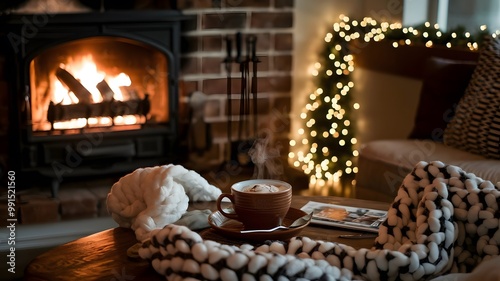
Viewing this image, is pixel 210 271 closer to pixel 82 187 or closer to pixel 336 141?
pixel 82 187

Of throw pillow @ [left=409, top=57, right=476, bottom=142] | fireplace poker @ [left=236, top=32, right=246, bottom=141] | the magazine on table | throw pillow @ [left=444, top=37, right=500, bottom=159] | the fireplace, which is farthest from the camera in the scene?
fireplace poker @ [left=236, top=32, right=246, bottom=141]

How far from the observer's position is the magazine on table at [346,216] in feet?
5.27

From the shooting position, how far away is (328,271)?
47.6 inches

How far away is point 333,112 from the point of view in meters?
3.70

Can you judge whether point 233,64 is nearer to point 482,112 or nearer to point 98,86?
point 98,86

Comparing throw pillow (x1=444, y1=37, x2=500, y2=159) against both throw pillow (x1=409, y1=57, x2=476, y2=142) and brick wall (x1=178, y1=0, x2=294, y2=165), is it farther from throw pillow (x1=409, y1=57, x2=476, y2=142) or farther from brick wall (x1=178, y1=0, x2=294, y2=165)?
brick wall (x1=178, y1=0, x2=294, y2=165)

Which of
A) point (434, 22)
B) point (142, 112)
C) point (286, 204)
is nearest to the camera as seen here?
point (286, 204)

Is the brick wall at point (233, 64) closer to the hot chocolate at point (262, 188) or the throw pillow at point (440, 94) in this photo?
the throw pillow at point (440, 94)

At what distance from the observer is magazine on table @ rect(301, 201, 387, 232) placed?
5.27 ft

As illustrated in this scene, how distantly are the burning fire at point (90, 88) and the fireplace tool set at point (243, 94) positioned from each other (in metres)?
0.44

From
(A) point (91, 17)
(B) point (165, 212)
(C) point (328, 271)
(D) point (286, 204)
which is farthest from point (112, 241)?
(A) point (91, 17)

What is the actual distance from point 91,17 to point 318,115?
122cm

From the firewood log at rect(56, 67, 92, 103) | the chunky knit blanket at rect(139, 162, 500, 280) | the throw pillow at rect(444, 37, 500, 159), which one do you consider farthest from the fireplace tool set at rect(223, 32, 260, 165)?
the chunky knit blanket at rect(139, 162, 500, 280)

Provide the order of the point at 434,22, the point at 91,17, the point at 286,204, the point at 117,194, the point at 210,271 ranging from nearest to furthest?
the point at 210,271 < the point at 286,204 < the point at 117,194 < the point at 91,17 < the point at 434,22
